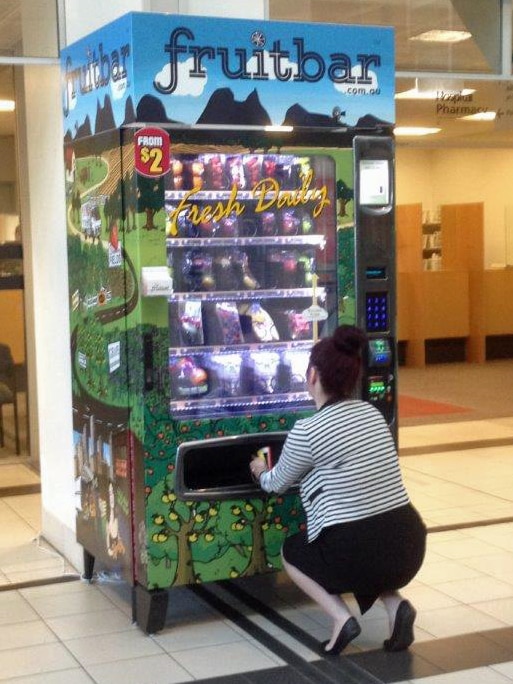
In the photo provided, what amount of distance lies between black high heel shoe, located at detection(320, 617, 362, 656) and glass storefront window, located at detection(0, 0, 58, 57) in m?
3.00

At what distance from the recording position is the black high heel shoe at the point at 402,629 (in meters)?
4.08

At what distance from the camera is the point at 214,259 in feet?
14.9

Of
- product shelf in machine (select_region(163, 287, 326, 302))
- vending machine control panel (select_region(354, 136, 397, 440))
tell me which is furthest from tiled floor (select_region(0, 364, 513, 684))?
product shelf in machine (select_region(163, 287, 326, 302))

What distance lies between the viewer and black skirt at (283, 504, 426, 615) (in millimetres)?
3986

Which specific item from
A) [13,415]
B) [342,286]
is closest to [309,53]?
[342,286]

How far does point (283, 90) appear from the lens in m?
4.41

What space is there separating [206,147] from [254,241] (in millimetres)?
451

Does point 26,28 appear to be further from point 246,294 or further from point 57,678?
point 57,678

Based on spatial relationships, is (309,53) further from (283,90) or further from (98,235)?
(98,235)

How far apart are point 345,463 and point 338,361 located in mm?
374

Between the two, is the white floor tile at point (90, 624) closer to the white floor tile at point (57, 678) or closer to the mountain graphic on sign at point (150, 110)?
the white floor tile at point (57, 678)

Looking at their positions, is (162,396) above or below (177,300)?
below

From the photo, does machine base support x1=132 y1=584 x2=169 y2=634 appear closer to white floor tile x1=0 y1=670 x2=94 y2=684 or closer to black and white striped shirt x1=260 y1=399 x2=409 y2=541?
white floor tile x1=0 y1=670 x2=94 y2=684

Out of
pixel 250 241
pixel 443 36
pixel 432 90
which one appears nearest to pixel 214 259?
pixel 250 241
